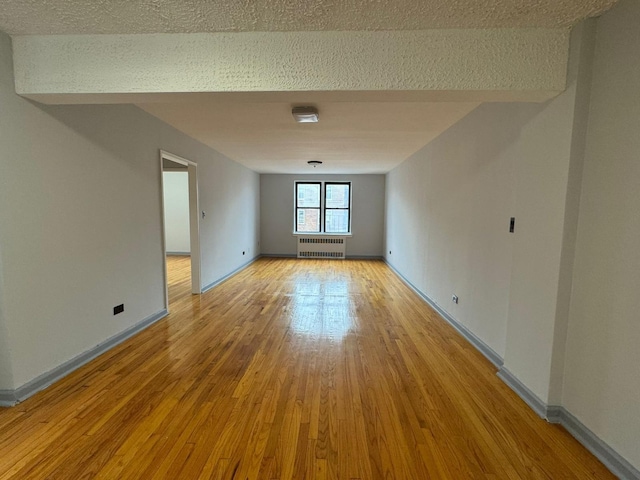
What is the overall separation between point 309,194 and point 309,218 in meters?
0.70

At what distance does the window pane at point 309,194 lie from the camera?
848 centimetres

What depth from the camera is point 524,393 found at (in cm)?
201

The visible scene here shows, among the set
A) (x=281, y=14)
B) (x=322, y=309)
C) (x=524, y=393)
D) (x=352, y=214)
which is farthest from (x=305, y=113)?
(x=352, y=214)

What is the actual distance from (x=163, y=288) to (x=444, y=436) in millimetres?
3340

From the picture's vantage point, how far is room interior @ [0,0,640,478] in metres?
1.54

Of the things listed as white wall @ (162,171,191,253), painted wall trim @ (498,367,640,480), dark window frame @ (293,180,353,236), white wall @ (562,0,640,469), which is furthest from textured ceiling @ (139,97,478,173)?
white wall @ (162,171,191,253)

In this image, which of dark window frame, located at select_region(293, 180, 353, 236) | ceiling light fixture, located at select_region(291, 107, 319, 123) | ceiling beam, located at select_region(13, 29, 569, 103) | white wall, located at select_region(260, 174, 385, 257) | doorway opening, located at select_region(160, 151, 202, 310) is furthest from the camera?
dark window frame, located at select_region(293, 180, 353, 236)

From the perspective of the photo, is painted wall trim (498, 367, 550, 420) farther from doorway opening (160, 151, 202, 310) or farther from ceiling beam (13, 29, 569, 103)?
doorway opening (160, 151, 202, 310)

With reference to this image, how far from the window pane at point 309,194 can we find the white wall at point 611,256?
23.1 ft

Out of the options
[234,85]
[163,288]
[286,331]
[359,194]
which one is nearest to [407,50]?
[234,85]

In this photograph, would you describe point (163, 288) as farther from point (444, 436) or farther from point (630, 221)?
point (630, 221)

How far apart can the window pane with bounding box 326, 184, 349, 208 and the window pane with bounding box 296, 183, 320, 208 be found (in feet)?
1.05

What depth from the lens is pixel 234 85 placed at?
180cm

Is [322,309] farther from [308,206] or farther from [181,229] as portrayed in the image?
[181,229]
